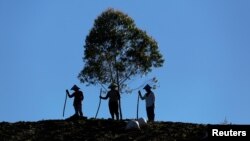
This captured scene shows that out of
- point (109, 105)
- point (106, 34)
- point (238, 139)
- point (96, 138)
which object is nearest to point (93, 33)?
point (106, 34)

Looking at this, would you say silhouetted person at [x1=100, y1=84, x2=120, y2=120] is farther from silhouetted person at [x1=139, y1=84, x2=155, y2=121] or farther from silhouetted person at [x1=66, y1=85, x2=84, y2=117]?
silhouetted person at [x1=66, y1=85, x2=84, y2=117]

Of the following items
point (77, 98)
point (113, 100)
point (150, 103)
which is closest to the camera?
point (150, 103)

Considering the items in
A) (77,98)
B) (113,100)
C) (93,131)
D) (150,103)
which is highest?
(77,98)

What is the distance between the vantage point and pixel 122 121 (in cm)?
4634

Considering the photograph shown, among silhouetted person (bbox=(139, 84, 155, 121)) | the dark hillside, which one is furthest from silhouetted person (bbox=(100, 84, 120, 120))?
the dark hillside

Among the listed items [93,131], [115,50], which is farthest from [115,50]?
[93,131]

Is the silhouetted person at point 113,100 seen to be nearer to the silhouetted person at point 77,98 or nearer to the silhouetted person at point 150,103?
the silhouetted person at point 150,103

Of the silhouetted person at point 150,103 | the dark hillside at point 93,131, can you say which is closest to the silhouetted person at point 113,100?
the silhouetted person at point 150,103

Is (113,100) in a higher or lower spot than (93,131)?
higher

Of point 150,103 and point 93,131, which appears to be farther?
point 150,103

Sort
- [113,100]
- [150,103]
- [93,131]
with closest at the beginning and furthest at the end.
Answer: [93,131] → [150,103] → [113,100]

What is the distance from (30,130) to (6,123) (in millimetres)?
2203

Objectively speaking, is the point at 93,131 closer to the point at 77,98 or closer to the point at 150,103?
the point at 150,103

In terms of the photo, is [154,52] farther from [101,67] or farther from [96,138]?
[96,138]
